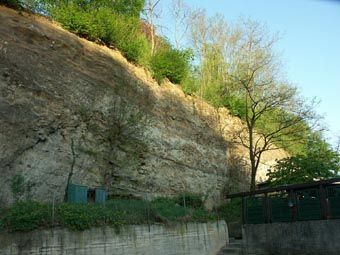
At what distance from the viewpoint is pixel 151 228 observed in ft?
43.2

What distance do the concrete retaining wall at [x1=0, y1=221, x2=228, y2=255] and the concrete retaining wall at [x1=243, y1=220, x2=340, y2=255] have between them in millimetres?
1228

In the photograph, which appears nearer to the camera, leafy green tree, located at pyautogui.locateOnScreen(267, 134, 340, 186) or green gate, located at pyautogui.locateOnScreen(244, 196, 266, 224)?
green gate, located at pyautogui.locateOnScreen(244, 196, 266, 224)

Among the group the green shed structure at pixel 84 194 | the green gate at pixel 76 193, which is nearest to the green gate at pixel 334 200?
the green shed structure at pixel 84 194

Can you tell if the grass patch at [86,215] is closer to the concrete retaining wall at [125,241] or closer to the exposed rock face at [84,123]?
the concrete retaining wall at [125,241]

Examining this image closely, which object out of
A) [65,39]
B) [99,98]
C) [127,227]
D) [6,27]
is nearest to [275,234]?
[127,227]

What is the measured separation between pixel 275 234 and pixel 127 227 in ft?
18.7

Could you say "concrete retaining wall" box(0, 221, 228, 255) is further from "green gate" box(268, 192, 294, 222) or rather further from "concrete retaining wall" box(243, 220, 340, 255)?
"green gate" box(268, 192, 294, 222)

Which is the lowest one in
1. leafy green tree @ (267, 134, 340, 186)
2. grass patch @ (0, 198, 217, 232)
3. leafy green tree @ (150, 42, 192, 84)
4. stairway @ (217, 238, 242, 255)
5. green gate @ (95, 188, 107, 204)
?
stairway @ (217, 238, 242, 255)

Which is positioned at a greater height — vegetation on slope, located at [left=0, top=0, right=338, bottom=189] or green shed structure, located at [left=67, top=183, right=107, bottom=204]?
vegetation on slope, located at [left=0, top=0, right=338, bottom=189]

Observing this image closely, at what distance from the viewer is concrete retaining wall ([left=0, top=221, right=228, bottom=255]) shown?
983 centimetres

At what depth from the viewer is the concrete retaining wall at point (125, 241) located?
983 centimetres

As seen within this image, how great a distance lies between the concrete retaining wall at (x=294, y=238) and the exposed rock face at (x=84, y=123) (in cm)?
450

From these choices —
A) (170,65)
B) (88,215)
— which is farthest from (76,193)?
(170,65)

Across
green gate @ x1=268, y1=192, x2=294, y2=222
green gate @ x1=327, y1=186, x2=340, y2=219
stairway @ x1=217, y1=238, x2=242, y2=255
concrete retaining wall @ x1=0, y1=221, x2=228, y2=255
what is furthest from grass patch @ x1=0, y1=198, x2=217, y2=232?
green gate @ x1=327, y1=186, x2=340, y2=219
